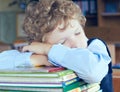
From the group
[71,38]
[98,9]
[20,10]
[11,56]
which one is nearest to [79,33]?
[71,38]

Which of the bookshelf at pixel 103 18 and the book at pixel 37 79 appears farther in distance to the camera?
the bookshelf at pixel 103 18

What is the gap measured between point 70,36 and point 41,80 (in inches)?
7.0

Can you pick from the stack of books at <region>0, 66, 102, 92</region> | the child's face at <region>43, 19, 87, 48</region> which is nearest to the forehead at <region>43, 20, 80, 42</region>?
the child's face at <region>43, 19, 87, 48</region>

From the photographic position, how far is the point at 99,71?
797mm

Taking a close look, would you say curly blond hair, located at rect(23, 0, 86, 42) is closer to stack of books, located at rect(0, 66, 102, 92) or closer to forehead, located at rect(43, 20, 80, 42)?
forehead, located at rect(43, 20, 80, 42)

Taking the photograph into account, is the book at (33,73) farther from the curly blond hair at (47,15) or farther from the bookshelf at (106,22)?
the bookshelf at (106,22)

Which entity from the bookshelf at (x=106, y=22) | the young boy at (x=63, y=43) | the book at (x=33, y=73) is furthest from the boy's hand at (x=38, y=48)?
the bookshelf at (x=106, y=22)

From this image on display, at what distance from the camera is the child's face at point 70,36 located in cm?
85

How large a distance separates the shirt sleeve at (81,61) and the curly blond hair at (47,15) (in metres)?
0.07

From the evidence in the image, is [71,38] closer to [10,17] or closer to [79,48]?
[79,48]

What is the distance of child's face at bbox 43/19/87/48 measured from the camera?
0.85 m

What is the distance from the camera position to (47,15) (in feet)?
2.85

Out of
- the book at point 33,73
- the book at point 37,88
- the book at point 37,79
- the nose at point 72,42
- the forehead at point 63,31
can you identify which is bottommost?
the book at point 37,88

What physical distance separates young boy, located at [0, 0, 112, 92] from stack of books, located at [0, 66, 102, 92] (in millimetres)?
32
